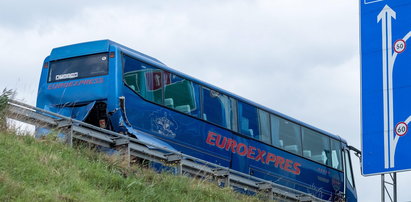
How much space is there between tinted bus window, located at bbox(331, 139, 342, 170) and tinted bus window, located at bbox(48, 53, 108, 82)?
10137 millimetres

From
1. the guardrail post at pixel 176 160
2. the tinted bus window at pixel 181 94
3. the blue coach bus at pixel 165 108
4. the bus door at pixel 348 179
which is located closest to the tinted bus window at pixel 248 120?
the blue coach bus at pixel 165 108

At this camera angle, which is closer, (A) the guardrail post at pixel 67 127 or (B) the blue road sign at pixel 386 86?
(A) the guardrail post at pixel 67 127

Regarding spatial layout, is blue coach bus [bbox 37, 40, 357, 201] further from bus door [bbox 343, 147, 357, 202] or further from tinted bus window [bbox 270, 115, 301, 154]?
bus door [bbox 343, 147, 357, 202]

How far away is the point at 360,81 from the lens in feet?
69.7

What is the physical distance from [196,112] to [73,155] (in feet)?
23.4

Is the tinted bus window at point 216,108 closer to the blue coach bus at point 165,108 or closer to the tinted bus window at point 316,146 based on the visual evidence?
the blue coach bus at point 165,108

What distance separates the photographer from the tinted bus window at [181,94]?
65.8ft

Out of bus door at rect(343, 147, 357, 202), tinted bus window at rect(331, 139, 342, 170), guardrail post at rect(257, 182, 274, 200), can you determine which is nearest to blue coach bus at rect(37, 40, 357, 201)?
guardrail post at rect(257, 182, 274, 200)

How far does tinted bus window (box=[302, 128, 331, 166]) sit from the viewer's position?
25361 mm

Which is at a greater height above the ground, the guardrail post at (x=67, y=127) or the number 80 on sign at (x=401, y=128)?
the number 80 on sign at (x=401, y=128)

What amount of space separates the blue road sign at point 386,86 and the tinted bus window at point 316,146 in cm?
457

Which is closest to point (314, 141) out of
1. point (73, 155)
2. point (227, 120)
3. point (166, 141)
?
point (227, 120)

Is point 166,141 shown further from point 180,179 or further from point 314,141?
point 314,141

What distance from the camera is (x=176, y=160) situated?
16375 millimetres
